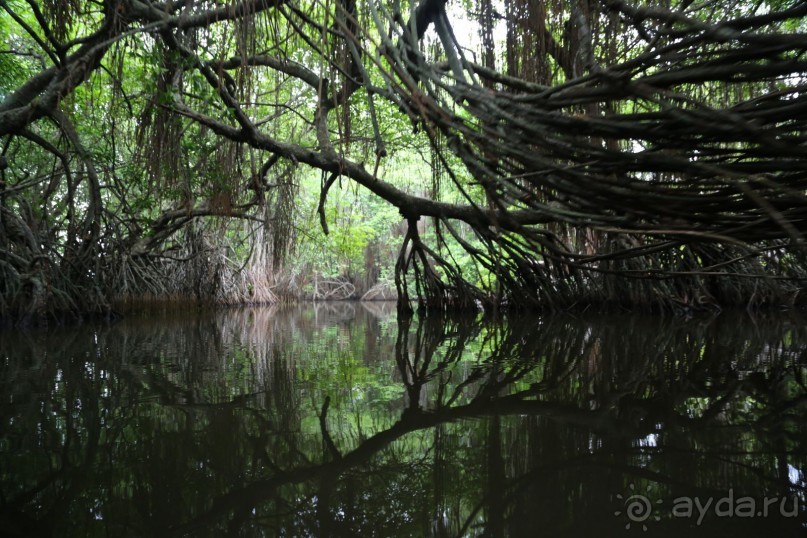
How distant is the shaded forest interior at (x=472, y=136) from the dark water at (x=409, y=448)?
0.42m

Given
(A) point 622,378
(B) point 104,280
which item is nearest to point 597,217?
(A) point 622,378

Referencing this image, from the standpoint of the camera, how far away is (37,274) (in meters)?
4.08

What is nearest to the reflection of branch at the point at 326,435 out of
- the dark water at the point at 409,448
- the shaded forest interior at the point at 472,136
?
the dark water at the point at 409,448

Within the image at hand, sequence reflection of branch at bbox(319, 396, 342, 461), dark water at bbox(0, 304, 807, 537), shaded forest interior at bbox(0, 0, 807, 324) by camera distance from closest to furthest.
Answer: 1. dark water at bbox(0, 304, 807, 537)
2. reflection of branch at bbox(319, 396, 342, 461)
3. shaded forest interior at bbox(0, 0, 807, 324)

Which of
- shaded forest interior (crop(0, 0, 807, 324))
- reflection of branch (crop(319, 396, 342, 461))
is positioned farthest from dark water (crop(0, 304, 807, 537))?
shaded forest interior (crop(0, 0, 807, 324))

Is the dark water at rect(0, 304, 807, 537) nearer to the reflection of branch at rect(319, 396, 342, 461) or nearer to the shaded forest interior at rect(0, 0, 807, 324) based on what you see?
the reflection of branch at rect(319, 396, 342, 461)

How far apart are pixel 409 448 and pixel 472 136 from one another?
1.03 m

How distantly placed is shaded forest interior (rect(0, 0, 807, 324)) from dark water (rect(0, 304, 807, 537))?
0.42 meters

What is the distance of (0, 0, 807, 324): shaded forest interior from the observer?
49.0 inches

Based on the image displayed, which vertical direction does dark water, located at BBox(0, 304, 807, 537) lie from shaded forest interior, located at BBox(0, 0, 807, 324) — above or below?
below

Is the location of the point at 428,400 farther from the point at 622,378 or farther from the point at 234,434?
the point at 622,378

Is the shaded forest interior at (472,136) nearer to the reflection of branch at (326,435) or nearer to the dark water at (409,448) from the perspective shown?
the dark water at (409,448)

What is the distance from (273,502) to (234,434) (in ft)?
1.14

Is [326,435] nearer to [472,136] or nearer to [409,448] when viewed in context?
[409,448]
